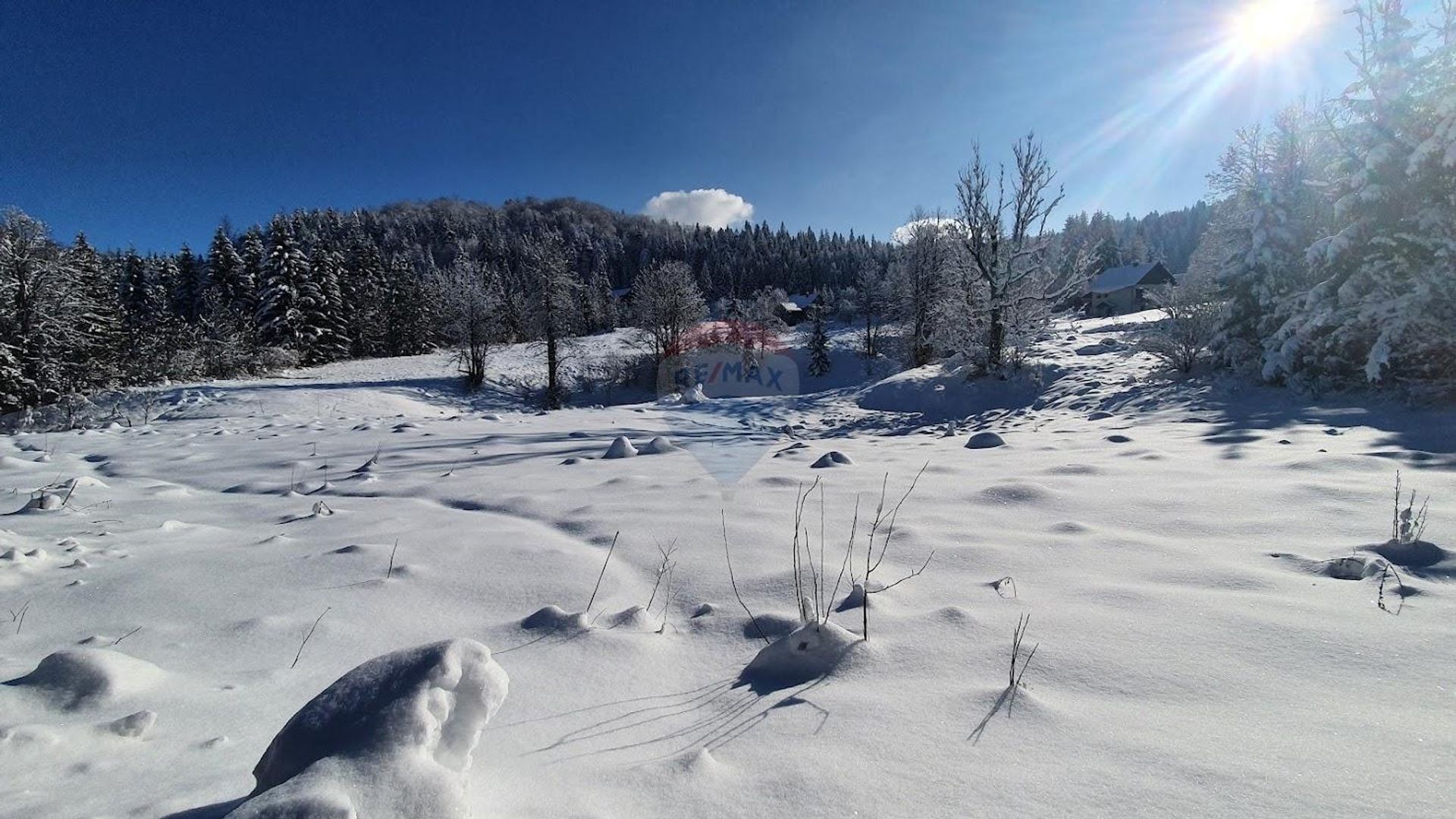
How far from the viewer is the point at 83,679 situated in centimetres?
156

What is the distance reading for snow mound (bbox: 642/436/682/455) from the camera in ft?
19.7

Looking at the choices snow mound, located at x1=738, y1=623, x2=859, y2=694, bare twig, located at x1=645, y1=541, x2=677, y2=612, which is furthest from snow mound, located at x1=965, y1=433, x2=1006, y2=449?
snow mound, located at x1=738, y1=623, x2=859, y2=694

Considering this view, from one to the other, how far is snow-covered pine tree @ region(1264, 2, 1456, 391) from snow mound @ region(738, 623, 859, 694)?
885 cm

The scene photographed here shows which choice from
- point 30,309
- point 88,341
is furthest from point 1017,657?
point 88,341

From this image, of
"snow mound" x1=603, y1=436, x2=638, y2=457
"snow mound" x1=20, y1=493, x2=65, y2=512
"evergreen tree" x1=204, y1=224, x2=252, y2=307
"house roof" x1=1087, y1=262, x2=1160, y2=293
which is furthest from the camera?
"house roof" x1=1087, y1=262, x2=1160, y2=293

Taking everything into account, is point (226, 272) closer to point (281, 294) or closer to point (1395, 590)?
point (281, 294)

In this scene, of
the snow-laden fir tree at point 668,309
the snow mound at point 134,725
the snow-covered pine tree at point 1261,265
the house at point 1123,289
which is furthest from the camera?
the house at point 1123,289

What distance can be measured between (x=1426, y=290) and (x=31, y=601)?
1256 cm

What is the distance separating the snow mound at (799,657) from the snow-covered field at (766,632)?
2 centimetres

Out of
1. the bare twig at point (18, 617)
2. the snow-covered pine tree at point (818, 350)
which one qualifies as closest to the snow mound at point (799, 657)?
the bare twig at point (18, 617)

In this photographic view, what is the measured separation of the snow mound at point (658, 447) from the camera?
19.7 ft

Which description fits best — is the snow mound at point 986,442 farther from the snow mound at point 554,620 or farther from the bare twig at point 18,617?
the bare twig at point 18,617

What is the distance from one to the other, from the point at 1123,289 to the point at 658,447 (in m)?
56.3

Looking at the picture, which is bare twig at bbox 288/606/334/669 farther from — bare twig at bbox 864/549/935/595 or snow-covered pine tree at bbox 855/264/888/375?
snow-covered pine tree at bbox 855/264/888/375
